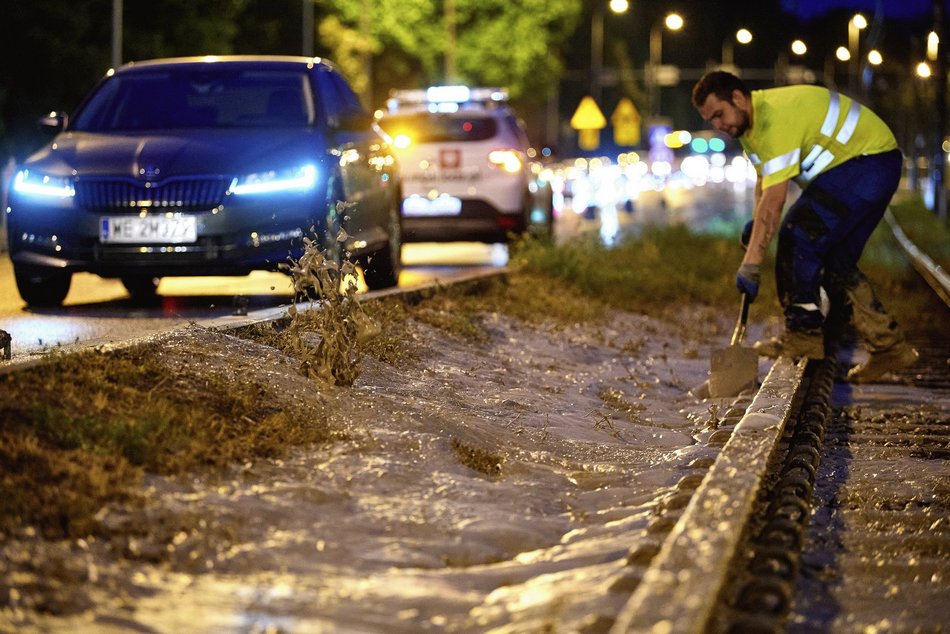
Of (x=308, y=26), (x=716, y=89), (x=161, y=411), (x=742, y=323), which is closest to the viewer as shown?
(x=161, y=411)

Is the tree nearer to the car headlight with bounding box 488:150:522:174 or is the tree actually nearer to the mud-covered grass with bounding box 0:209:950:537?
the car headlight with bounding box 488:150:522:174

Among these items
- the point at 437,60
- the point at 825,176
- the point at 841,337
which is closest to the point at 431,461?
the point at 825,176

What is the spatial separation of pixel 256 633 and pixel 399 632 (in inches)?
14.6

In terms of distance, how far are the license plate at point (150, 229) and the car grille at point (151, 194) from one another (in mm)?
70

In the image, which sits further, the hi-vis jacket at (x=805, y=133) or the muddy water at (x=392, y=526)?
the hi-vis jacket at (x=805, y=133)

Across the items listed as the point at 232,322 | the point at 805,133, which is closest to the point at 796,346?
the point at 805,133

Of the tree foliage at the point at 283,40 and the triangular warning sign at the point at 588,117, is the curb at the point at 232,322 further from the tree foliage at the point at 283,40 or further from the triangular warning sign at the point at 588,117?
the triangular warning sign at the point at 588,117

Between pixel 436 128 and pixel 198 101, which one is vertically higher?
pixel 198 101

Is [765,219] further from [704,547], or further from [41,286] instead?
[41,286]

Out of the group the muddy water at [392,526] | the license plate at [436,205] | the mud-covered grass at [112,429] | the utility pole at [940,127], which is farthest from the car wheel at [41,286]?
the utility pole at [940,127]

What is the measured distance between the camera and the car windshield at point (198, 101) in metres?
12.6

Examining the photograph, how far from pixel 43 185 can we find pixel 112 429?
20.8 ft

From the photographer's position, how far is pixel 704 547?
514cm

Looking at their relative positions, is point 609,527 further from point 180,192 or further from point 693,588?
point 180,192
